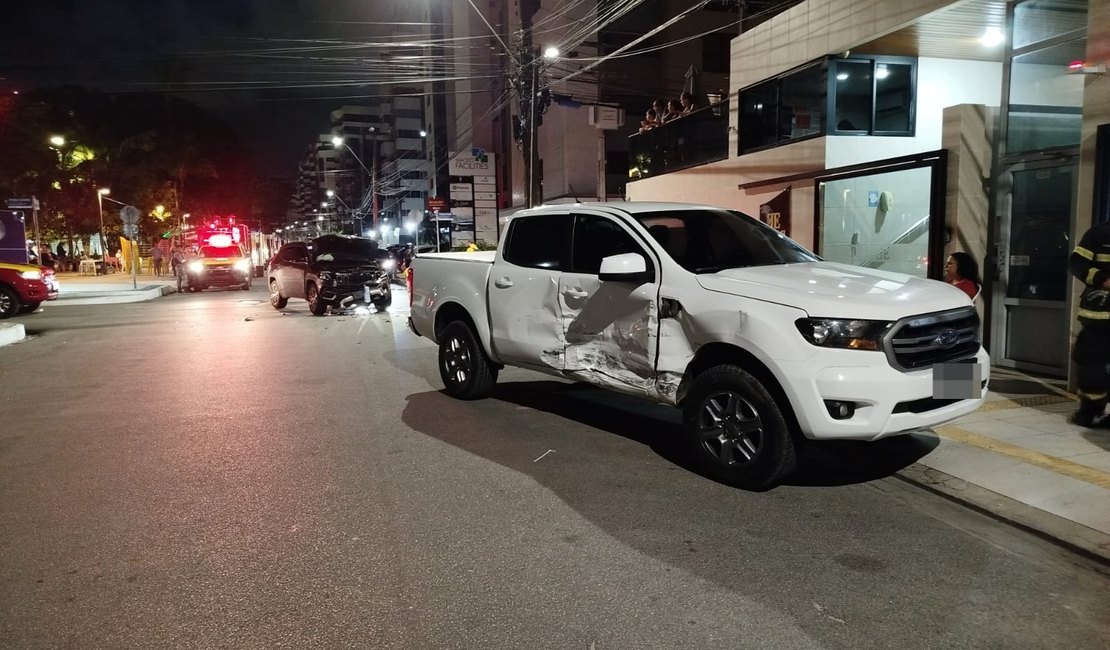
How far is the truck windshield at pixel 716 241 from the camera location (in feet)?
18.2

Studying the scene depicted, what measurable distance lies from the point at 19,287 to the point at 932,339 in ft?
65.6

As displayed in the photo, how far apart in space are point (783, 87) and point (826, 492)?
10.9 m

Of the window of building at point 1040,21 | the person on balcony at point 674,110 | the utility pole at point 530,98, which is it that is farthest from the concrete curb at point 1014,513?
the person on balcony at point 674,110

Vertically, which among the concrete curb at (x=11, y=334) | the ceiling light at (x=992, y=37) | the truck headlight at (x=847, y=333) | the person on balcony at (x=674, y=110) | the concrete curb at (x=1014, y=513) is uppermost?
the person on balcony at (x=674, y=110)

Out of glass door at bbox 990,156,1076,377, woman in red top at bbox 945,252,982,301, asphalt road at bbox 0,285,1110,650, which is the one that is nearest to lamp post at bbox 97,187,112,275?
asphalt road at bbox 0,285,1110,650

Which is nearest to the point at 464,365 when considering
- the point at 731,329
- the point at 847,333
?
the point at 731,329

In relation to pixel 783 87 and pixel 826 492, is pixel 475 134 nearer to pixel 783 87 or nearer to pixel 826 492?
pixel 783 87

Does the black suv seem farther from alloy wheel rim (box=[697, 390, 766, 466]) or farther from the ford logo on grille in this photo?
the ford logo on grille

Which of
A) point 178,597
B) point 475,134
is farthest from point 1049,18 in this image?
point 475,134

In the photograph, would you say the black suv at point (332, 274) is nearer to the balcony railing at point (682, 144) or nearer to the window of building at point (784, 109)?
the balcony railing at point (682, 144)

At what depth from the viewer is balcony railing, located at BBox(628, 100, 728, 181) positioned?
17031 millimetres

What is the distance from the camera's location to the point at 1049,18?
28.1 ft

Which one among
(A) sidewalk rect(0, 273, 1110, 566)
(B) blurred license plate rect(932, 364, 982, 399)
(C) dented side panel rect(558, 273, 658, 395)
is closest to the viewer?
(A) sidewalk rect(0, 273, 1110, 566)

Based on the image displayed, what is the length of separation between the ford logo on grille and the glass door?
404 cm
